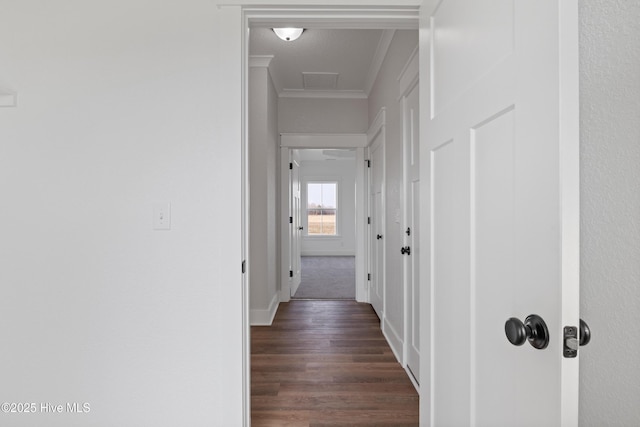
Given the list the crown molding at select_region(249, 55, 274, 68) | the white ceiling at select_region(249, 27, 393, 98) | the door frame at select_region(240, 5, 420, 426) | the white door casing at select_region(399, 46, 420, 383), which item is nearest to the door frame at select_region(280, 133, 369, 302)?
the white ceiling at select_region(249, 27, 393, 98)

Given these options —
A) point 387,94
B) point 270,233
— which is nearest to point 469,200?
point 387,94

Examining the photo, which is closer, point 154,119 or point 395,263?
point 154,119

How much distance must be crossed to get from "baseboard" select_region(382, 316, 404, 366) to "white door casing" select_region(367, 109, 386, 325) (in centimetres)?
16

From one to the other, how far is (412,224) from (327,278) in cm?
399

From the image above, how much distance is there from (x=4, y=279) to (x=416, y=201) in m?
2.14

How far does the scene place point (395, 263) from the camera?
9.67ft

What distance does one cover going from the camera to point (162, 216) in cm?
154

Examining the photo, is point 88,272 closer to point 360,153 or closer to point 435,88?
point 435,88

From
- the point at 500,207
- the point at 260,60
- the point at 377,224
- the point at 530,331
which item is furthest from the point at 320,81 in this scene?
the point at 530,331

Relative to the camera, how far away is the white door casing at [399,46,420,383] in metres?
2.29

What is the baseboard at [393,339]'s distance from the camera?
269 cm

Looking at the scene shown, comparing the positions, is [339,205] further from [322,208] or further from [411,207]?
[411,207]

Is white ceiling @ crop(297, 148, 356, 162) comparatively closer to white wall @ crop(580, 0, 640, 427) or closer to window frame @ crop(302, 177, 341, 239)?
window frame @ crop(302, 177, 341, 239)

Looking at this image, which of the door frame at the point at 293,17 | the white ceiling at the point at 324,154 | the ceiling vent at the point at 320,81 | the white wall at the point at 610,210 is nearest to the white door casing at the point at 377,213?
the ceiling vent at the point at 320,81
